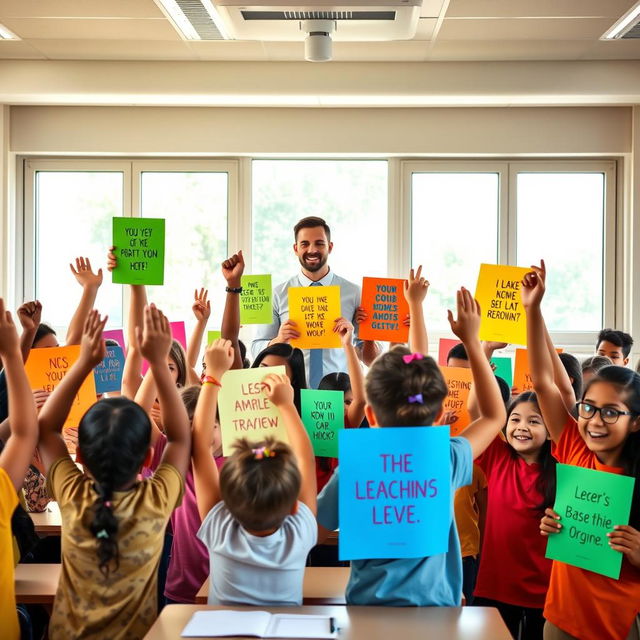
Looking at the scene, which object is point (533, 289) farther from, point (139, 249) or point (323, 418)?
point (139, 249)

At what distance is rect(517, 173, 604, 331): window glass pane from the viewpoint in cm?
617

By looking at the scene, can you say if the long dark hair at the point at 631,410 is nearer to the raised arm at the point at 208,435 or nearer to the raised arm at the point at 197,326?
the raised arm at the point at 208,435

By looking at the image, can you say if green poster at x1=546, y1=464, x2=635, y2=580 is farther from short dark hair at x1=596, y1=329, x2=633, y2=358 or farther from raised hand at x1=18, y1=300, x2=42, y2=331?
short dark hair at x1=596, y1=329, x2=633, y2=358

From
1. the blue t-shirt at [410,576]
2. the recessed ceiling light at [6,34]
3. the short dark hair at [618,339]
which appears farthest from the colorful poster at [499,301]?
the recessed ceiling light at [6,34]

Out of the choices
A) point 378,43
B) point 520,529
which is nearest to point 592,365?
point 520,529

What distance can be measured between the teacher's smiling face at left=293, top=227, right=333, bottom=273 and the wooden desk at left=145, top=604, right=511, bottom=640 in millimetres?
2454

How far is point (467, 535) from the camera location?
8.55ft

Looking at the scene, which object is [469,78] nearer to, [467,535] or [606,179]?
[606,179]

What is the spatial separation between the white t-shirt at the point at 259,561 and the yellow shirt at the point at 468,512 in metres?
1.05

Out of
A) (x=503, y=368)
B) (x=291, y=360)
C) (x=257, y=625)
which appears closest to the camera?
(x=257, y=625)

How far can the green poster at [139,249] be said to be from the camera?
3127mm

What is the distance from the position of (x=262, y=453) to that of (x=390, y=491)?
28cm

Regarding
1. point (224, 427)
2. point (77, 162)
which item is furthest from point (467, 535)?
point (77, 162)

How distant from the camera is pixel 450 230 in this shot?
6.20 metres
